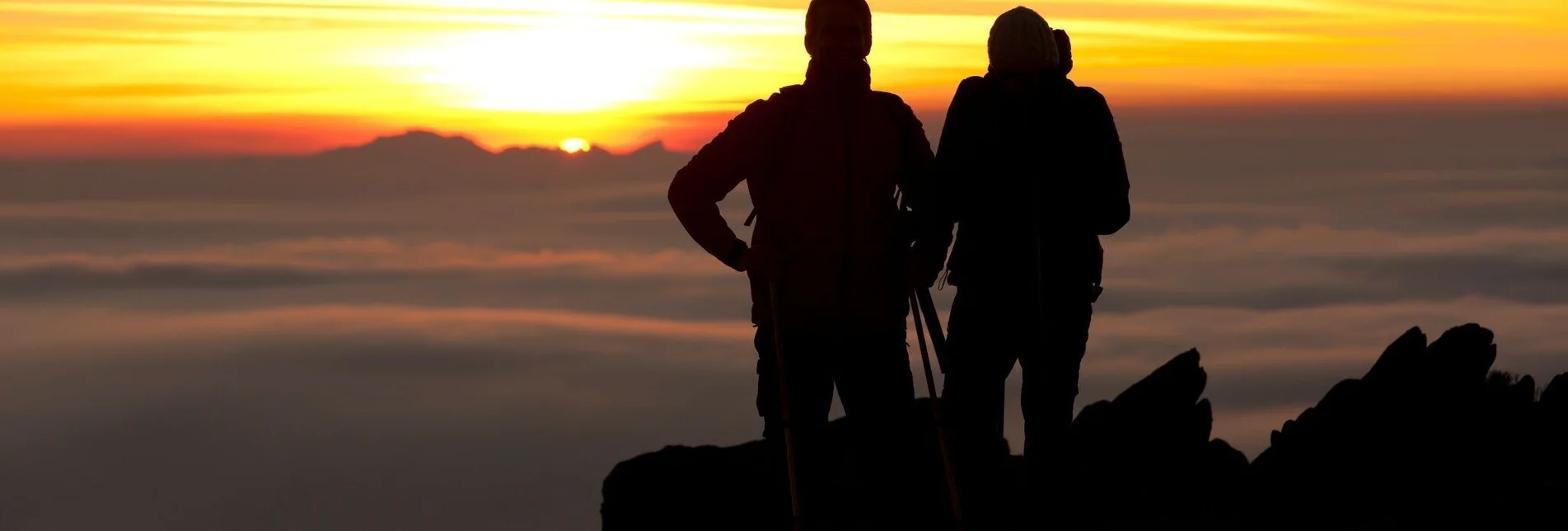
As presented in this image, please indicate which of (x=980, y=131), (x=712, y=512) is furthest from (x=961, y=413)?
(x=712, y=512)

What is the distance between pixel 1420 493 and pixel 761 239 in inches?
326

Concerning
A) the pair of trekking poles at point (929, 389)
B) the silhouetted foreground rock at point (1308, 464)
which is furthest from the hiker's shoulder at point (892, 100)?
the silhouetted foreground rock at point (1308, 464)

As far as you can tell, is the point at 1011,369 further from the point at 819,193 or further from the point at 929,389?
the point at 819,193

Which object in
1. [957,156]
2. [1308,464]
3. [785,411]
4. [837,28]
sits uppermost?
[837,28]

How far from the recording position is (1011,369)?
27.4ft

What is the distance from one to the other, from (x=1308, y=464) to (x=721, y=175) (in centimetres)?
811

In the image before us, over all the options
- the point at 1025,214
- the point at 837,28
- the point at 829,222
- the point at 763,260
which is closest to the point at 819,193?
the point at 829,222

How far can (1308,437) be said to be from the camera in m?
14.3

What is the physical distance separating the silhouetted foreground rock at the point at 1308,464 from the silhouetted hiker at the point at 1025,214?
2.99ft

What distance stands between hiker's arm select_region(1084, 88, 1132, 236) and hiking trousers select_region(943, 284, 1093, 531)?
0.45 metres

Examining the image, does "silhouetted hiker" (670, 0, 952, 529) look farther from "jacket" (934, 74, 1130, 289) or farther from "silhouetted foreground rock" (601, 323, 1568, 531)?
"silhouetted foreground rock" (601, 323, 1568, 531)

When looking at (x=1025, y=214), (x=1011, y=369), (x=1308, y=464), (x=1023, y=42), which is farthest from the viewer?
(x=1308, y=464)

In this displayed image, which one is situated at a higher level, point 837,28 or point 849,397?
point 837,28

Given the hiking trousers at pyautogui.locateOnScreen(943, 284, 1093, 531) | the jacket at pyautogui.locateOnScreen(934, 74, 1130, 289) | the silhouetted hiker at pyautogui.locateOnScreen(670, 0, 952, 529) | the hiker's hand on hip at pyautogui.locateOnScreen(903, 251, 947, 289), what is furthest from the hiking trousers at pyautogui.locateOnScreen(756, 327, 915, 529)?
the jacket at pyautogui.locateOnScreen(934, 74, 1130, 289)
